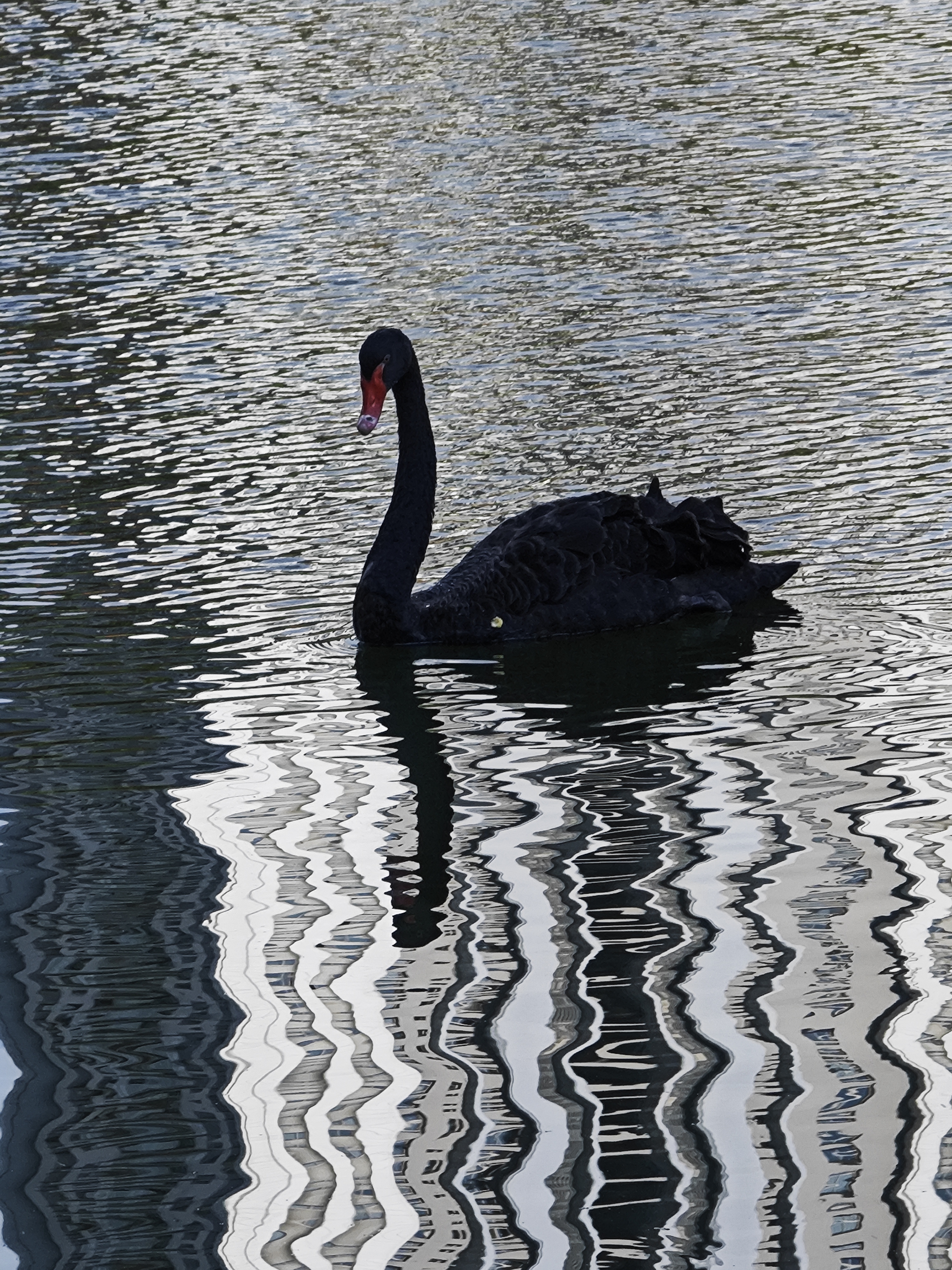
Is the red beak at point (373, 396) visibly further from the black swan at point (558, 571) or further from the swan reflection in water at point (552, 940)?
the swan reflection in water at point (552, 940)

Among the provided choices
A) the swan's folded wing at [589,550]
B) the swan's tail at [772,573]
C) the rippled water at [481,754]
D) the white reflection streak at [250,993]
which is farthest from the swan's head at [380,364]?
the swan's tail at [772,573]

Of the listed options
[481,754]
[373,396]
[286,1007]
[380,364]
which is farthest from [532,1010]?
[380,364]

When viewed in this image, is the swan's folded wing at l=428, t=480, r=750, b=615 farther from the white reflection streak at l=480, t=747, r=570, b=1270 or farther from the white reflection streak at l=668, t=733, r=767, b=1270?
the white reflection streak at l=668, t=733, r=767, b=1270

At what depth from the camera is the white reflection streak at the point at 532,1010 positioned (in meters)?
4.78

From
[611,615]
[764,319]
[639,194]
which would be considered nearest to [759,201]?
[639,194]

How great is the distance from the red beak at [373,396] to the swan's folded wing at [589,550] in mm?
848

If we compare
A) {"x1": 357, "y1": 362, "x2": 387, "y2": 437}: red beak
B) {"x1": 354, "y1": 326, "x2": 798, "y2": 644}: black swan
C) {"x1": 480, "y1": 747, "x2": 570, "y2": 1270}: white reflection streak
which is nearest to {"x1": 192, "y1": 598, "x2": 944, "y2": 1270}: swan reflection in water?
{"x1": 480, "y1": 747, "x2": 570, "y2": 1270}: white reflection streak

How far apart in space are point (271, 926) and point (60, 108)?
20206mm

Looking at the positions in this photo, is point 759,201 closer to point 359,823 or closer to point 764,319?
point 764,319

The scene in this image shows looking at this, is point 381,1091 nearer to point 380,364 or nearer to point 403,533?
point 403,533

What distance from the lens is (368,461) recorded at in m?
12.1

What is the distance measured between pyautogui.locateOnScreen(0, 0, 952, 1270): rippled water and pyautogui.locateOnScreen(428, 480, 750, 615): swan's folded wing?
299mm

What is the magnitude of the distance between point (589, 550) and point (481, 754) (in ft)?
5.18

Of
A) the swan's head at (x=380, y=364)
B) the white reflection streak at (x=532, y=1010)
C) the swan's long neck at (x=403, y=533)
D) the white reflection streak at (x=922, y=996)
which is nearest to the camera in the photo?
the white reflection streak at (x=922, y=996)
